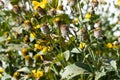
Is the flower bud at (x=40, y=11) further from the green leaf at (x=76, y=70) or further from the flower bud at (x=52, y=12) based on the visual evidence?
the green leaf at (x=76, y=70)

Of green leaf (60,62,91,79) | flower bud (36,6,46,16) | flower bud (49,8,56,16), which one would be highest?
flower bud (49,8,56,16)

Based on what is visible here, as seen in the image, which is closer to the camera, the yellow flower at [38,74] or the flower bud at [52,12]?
the flower bud at [52,12]

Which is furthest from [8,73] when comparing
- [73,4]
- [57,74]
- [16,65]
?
[73,4]

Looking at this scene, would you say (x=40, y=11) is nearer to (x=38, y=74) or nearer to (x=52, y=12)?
(x=52, y=12)

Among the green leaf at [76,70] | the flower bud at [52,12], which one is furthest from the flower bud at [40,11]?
the green leaf at [76,70]

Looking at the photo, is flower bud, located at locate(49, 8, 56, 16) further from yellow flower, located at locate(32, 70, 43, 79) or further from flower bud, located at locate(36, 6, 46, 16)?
yellow flower, located at locate(32, 70, 43, 79)

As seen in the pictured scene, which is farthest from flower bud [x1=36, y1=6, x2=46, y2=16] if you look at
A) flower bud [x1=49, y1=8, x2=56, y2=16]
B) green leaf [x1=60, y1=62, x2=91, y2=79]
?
green leaf [x1=60, y1=62, x2=91, y2=79]

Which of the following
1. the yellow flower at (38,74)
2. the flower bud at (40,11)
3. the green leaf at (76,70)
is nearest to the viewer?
the green leaf at (76,70)

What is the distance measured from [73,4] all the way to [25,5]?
1.61ft

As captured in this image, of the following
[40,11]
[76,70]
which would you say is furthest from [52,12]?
[76,70]

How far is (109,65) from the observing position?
221cm

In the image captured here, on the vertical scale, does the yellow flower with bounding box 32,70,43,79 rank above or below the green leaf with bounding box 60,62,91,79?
above

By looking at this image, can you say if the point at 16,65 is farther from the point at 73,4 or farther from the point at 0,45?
the point at 73,4

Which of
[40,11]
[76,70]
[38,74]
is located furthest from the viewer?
[38,74]
